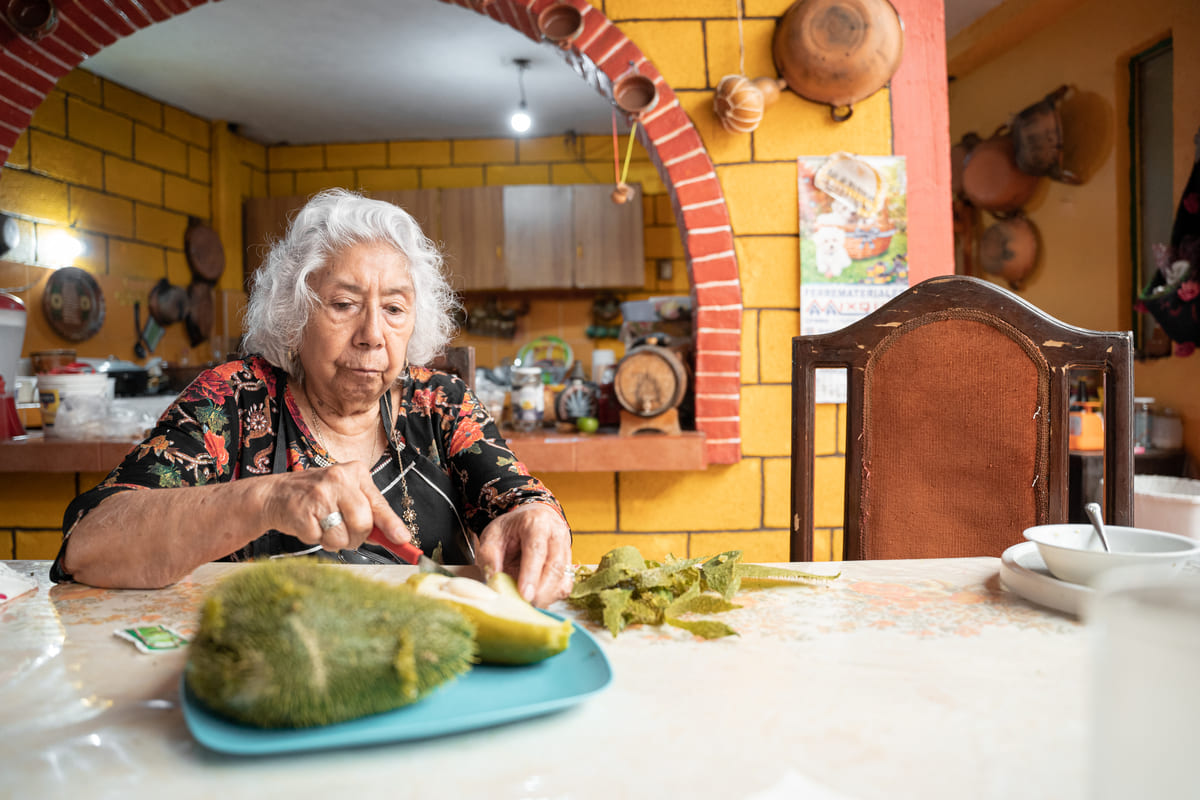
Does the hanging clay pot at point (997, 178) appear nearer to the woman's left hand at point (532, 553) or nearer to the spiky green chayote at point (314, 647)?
the woman's left hand at point (532, 553)

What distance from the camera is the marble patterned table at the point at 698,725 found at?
51 centimetres

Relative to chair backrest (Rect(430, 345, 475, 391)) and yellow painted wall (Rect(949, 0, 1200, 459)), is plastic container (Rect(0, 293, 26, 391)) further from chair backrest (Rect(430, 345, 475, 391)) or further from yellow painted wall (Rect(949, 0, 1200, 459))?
yellow painted wall (Rect(949, 0, 1200, 459))

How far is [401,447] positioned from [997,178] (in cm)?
410

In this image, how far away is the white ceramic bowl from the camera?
0.81 meters

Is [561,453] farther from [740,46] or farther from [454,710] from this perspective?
[454,710]

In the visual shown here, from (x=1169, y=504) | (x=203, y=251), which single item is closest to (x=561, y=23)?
(x=1169, y=504)

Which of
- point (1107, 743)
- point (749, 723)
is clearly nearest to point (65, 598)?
point (749, 723)

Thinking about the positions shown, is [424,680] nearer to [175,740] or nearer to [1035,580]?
[175,740]

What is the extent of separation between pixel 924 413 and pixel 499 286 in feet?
15.5

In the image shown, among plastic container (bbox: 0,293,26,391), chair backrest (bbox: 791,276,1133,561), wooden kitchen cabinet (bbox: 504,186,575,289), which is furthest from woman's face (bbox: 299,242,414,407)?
wooden kitchen cabinet (bbox: 504,186,575,289)

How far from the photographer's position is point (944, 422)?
1.45m

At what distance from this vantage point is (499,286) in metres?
5.88

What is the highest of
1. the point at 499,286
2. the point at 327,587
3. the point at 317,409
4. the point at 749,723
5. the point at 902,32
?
the point at 902,32

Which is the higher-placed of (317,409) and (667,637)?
(317,409)
